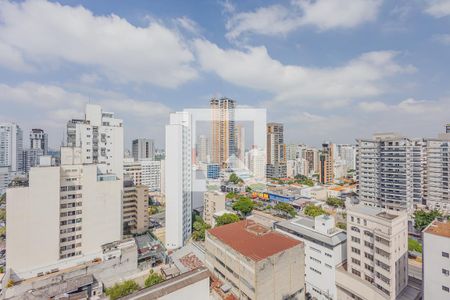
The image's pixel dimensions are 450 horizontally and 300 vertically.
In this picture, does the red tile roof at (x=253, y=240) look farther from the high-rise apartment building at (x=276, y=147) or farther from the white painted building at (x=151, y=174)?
the high-rise apartment building at (x=276, y=147)

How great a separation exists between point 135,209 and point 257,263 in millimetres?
12094

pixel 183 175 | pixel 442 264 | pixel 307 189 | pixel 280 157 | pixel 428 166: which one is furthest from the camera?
pixel 280 157

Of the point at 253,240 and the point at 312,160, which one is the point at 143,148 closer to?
the point at 312,160

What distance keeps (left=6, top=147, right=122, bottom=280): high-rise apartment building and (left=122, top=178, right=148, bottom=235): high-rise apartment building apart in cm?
406

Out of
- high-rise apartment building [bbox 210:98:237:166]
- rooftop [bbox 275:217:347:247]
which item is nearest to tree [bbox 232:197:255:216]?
rooftop [bbox 275:217:347:247]

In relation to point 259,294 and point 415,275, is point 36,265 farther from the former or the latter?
point 415,275

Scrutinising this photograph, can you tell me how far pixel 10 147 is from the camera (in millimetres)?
29859

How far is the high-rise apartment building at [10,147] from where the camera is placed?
29484 mm

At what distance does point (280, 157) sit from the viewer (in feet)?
133

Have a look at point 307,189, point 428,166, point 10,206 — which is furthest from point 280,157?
point 10,206

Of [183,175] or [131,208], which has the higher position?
[183,175]

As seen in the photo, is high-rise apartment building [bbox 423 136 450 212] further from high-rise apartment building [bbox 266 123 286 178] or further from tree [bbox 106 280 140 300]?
tree [bbox 106 280 140 300]

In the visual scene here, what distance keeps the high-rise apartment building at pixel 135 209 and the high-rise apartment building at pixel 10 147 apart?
24.9 meters

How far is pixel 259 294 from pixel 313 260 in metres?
4.03
